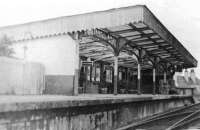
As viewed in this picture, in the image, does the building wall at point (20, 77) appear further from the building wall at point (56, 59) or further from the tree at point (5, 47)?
the tree at point (5, 47)

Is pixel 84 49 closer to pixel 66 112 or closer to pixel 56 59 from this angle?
pixel 56 59

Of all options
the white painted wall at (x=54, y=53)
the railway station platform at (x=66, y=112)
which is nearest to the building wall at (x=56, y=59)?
the white painted wall at (x=54, y=53)

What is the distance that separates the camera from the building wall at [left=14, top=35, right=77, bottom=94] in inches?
552

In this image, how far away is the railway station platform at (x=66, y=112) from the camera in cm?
624

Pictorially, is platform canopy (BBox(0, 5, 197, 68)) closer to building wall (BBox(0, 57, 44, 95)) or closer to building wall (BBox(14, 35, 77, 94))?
building wall (BBox(14, 35, 77, 94))

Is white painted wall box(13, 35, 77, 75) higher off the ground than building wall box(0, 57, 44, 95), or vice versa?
white painted wall box(13, 35, 77, 75)

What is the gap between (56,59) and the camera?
14523 millimetres

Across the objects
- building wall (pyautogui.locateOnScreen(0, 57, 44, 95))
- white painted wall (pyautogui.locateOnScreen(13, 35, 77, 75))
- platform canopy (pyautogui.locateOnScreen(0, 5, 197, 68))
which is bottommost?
building wall (pyautogui.locateOnScreen(0, 57, 44, 95))

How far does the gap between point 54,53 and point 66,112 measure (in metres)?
6.68

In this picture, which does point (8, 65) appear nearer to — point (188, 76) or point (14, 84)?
point (14, 84)

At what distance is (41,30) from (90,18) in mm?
2808

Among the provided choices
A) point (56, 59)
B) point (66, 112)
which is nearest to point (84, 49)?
point (56, 59)

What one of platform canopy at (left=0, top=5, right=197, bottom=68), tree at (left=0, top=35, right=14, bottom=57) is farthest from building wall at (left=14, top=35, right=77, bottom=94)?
tree at (left=0, top=35, right=14, bottom=57)

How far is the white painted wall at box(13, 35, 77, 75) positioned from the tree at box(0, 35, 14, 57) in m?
A: 0.77
